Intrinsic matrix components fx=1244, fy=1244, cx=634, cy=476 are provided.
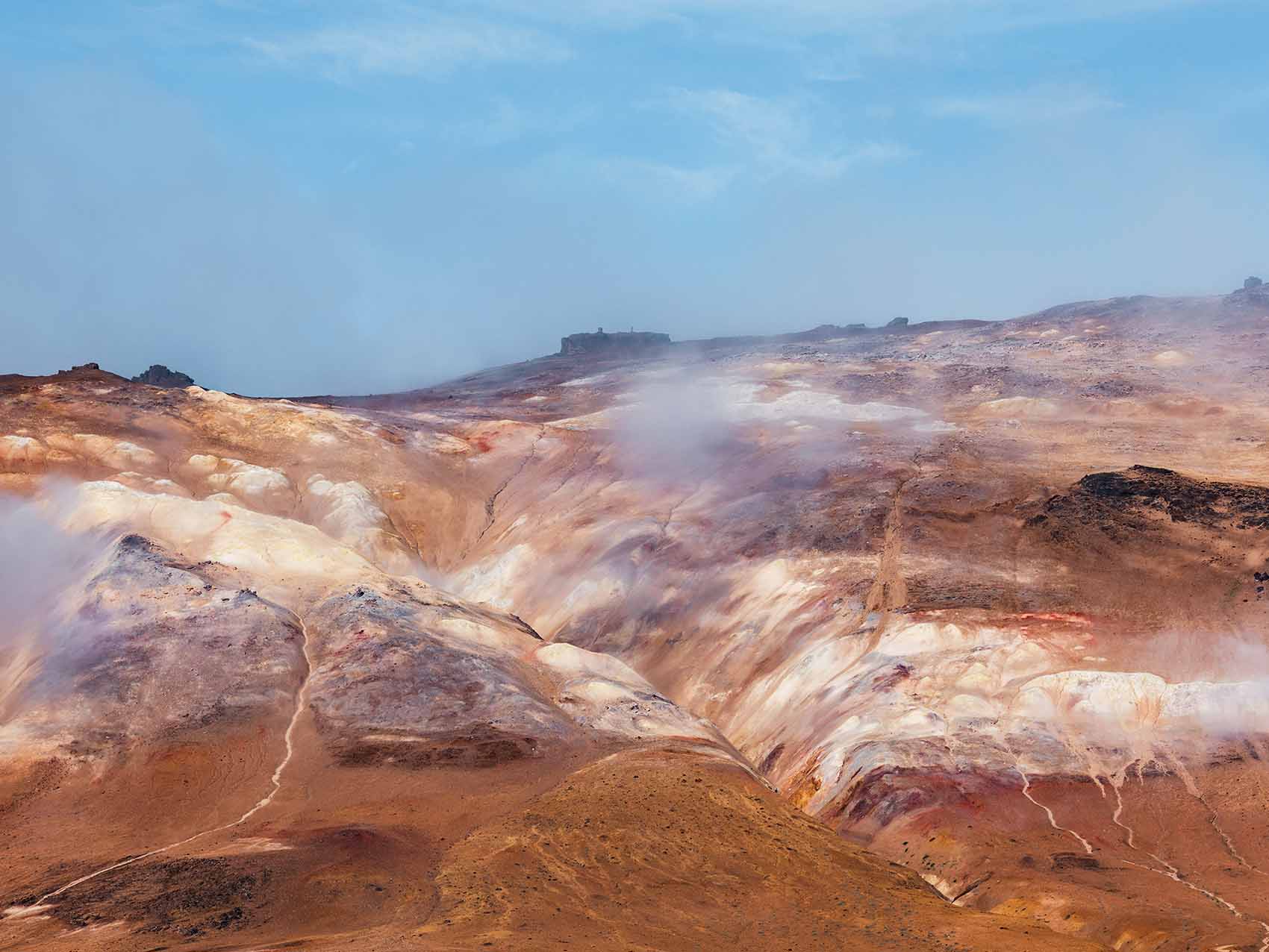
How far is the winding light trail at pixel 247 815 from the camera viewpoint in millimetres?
35906

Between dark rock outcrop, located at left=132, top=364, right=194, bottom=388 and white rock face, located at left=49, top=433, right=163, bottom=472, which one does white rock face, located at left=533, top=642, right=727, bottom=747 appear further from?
dark rock outcrop, located at left=132, top=364, right=194, bottom=388

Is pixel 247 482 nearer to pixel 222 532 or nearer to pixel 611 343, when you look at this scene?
pixel 222 532

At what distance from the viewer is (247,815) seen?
4562 centimetres

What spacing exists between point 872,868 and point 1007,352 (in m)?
92.2

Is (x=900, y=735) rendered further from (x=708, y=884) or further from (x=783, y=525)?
(x=783, y=525)

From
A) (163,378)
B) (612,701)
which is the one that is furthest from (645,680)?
(163,378)

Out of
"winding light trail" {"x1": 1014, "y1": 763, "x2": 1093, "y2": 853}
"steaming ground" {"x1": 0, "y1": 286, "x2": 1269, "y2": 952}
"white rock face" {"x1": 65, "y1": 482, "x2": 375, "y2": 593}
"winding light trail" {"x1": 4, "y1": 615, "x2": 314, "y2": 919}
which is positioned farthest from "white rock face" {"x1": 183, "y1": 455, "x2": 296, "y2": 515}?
"winding light trail" {"x1": 1014, "y1": 763, "x2": 1093, "y2": 853}

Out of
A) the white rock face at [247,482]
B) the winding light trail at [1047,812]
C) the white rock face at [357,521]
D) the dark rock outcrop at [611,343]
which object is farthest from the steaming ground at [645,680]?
the dark rock outcrop at [611,343]

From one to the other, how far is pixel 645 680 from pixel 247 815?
2491 cm

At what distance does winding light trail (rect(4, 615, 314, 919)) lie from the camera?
118ft

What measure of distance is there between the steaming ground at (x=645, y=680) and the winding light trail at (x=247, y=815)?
0.17 m

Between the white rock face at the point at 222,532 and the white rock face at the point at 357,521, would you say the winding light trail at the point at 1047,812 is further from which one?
the white rock face at the point at 357,521

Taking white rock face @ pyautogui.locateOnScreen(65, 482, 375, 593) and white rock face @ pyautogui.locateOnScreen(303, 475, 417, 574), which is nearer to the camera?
white rock face @ pyautogui.locateOnScreen(65, 482, 375, 593)

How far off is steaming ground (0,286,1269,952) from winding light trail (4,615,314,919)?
17cm
